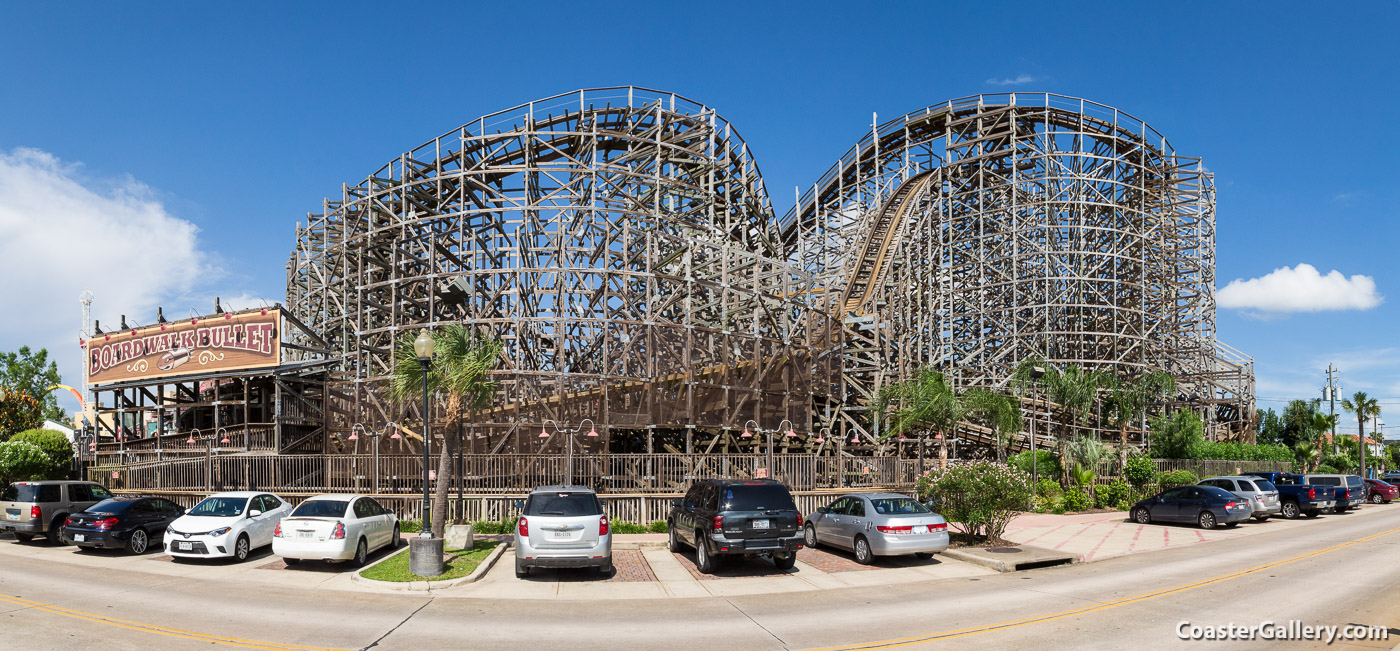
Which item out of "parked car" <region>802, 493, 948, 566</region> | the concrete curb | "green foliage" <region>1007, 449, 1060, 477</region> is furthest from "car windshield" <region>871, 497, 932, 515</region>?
"green foliage" <region>1007, 449, 1060, 477</region>

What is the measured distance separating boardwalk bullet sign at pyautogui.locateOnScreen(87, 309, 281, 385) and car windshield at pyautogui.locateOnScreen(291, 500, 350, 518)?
1474 cm

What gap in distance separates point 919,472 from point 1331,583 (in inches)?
532

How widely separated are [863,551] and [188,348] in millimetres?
27090

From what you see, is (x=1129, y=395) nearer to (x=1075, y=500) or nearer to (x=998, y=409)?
(x=1075, y=500)

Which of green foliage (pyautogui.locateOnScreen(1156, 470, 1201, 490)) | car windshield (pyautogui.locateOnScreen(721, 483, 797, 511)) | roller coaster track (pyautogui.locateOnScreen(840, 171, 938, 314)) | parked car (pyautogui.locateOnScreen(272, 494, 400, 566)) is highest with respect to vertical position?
roller coaster track (pyautogui.locateOnScreen(840, 171, 938, 314))

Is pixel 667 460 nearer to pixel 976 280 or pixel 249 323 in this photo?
pixel 249 323

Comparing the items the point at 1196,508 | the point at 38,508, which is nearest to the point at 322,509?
the point at 38,508

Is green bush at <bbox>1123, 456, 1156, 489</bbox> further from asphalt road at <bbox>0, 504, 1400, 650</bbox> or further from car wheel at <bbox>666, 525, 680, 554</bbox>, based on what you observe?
car wheel at <bbox>666, 525, 680, 554</bbox>

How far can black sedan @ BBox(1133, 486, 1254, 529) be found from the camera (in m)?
25.2

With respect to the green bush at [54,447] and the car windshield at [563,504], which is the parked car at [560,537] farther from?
the green bush at [54,447]

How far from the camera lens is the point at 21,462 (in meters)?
28.1

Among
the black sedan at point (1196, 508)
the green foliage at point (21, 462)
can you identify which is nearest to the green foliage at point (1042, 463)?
the black sedan at point (1196, 508)

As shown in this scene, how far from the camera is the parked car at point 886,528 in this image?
1712 centimetres

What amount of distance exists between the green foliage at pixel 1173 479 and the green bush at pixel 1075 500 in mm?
4261
